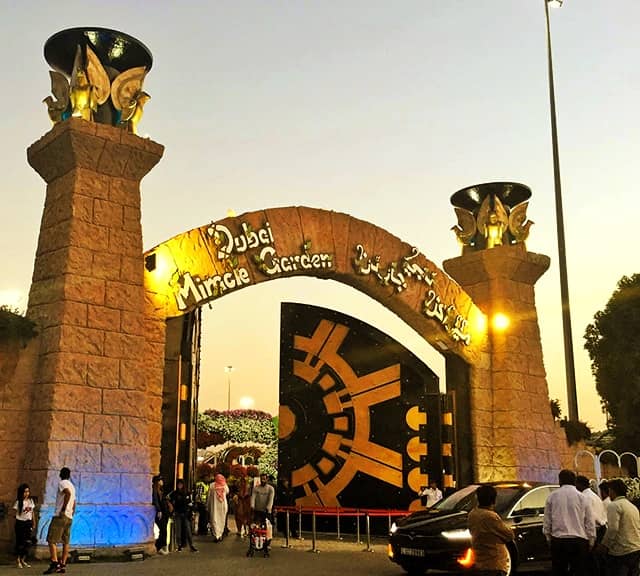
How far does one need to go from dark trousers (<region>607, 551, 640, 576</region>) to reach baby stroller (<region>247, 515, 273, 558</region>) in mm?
6672

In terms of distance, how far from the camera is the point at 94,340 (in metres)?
12.8

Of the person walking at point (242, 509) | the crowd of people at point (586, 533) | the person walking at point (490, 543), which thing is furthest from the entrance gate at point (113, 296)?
the person walking at point (490, 543)

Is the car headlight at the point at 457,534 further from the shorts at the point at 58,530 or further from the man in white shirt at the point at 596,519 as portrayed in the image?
the shorts at the point at 58,530

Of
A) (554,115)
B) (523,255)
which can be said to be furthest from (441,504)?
(554,115)

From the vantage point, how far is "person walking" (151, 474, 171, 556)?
43.7 feet

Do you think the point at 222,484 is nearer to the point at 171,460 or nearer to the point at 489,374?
the point at 171,460

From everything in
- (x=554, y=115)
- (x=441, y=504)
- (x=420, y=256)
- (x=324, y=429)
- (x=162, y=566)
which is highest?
(x=554, y=115)

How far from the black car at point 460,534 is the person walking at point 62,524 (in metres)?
4.57

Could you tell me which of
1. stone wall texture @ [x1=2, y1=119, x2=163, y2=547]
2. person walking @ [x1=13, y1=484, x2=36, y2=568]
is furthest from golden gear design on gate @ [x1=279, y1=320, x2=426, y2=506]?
person walking @ [x1=13, y1=484, x2=36, y2=568]

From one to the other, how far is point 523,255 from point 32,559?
44.7ft

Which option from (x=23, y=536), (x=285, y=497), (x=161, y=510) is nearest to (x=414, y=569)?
(x=161, y=510)

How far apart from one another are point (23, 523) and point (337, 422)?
854 cm

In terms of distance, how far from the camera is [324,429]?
18.4m

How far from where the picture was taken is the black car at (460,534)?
10445 millimetres
